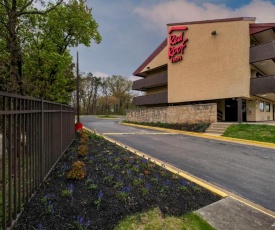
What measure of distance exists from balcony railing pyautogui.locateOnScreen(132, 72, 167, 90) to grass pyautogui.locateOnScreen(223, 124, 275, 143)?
10.9 metres

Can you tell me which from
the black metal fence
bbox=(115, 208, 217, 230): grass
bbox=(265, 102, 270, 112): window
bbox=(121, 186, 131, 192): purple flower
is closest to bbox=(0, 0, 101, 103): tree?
the black metal fence

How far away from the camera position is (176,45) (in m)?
21.9

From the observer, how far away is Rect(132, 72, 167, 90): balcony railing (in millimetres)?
23875

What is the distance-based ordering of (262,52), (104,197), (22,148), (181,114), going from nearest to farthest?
1. (22,148)
2. (104,197)
3. (262,52)
4. (181,114)

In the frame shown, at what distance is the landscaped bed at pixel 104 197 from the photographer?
2.78 metres

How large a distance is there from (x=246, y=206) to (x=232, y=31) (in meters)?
17.2

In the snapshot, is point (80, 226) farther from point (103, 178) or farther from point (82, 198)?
point (103, 178)

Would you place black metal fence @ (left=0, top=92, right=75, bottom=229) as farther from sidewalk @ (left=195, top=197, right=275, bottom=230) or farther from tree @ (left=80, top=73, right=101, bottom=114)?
tree @ (left=80, top=73, right=101, bottom=114)

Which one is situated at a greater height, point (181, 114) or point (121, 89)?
point (121, 89)

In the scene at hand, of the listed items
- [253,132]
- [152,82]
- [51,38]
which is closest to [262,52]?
[253,132]

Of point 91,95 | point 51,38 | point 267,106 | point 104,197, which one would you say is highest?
point 91,95

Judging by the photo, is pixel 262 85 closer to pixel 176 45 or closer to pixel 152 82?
pixel 176 45

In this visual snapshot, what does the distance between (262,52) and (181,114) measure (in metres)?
8.48

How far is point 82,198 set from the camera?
11.0 ft
